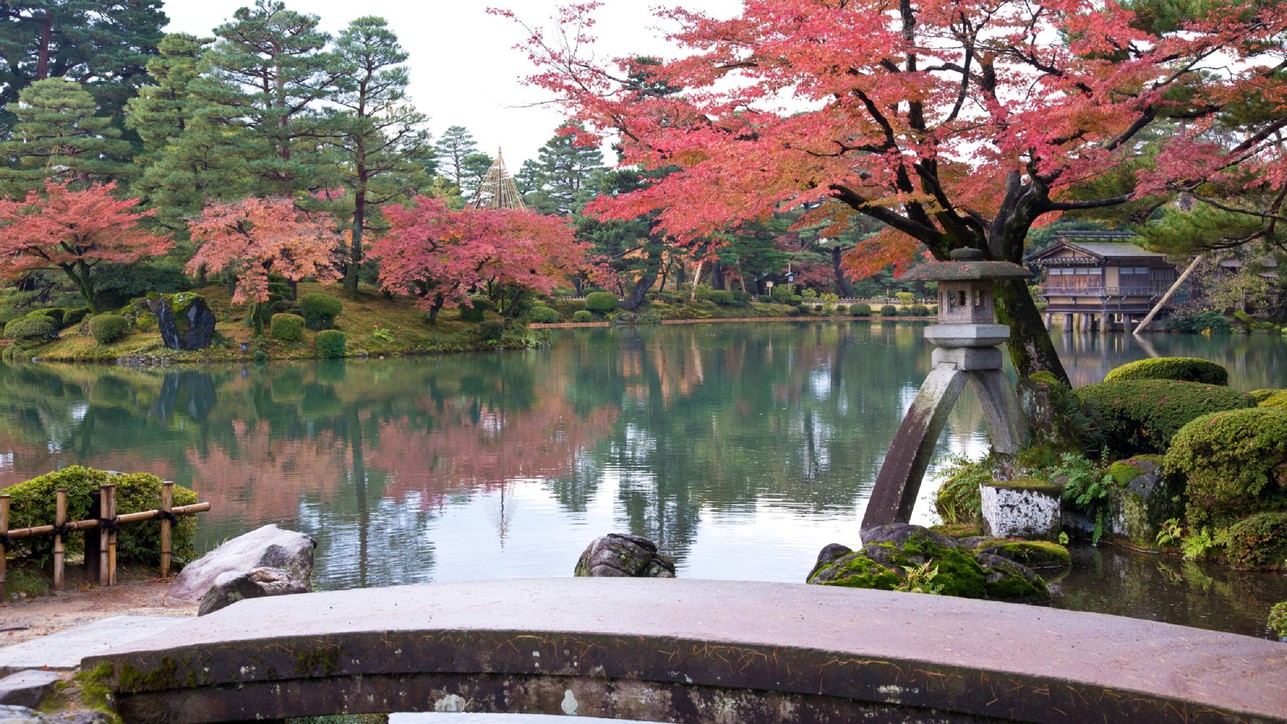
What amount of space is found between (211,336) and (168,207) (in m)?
4.49

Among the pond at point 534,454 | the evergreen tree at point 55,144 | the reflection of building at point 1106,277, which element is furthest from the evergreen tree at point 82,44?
the reflection of building at point 1106,277

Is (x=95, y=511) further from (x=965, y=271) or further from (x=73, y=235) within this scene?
(x=73, y=235)

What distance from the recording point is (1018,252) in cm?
946

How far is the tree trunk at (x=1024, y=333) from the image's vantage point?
9203mm

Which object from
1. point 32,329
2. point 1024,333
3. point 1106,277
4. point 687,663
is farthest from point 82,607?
point 1106,277

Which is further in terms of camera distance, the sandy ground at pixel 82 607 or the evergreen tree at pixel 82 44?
the evergreen tree at pixel 82 44

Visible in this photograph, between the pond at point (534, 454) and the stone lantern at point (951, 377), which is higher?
the stone lantern at point (951, 377)

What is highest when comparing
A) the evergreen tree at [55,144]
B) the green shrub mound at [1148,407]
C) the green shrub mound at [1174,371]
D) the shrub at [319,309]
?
the evergreen tree at [55,144]

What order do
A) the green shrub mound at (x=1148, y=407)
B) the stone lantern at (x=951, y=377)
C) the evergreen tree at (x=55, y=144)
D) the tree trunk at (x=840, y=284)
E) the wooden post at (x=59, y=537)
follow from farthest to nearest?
the tree trunk at (x=840, y=284) < the evergreen tree at (x=55, y=144) < the green shrub mound at (x=1148, y=407) < the stone lantern at (x=951, y=377) < the wooden post at (x=59, y=537)

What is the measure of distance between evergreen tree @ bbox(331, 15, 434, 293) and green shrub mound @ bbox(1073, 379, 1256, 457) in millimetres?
25468

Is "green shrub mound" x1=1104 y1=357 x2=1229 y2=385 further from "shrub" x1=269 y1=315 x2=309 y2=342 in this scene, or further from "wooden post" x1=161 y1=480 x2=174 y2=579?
"shrub" x1=269 y1=315 x2=309 y2=342

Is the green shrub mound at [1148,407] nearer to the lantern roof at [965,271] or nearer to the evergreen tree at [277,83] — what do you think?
the lantern roof at [965,271]

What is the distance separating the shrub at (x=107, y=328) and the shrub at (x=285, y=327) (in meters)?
4.20

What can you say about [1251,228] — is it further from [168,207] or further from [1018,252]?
[168,207]
